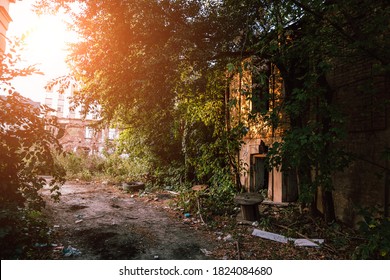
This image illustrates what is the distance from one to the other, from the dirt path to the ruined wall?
11.3 feet

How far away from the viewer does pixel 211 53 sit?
6812mm

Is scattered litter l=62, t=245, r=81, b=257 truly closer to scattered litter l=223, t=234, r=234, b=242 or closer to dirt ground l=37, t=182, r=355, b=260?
dirt ground l=37, t=182, r=355, b=260

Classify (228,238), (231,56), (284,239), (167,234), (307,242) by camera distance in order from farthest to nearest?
(231,56) → (167,234) → (228,238) → (284,239) → (307,242)

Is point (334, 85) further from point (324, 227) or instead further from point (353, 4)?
point (324, 227)

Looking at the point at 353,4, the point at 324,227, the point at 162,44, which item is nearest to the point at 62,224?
the point at 162,44

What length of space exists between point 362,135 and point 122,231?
607 cm

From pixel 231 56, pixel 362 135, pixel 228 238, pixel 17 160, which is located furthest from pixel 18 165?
pixel 362 135

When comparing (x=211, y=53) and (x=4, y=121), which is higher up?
(x=211, y=53)

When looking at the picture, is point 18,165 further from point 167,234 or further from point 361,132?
point 361,132

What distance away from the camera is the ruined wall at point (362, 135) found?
4992mm

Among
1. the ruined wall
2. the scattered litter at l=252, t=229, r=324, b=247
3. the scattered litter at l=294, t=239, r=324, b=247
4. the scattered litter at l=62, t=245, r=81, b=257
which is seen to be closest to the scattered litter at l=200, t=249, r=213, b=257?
the scattered litter at l=252, t=229, r=324, b=247

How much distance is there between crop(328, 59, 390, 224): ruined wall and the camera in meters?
4.99

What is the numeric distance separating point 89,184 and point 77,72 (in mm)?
7988

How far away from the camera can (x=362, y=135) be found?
5512mm
